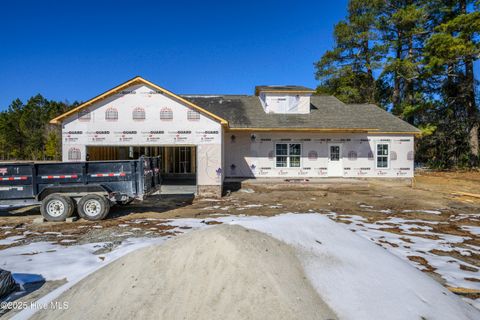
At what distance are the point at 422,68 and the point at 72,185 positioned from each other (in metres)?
30.5

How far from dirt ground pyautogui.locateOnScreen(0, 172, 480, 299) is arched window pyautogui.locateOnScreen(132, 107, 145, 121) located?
3.98 metres

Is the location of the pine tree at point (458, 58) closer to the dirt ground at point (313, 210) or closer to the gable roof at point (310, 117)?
the gable roof at point (310, 117)

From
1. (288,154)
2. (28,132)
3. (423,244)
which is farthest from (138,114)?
(28,132)

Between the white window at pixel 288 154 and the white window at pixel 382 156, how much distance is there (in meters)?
5.36

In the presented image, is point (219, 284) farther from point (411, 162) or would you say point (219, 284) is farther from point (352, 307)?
point (411, 162)

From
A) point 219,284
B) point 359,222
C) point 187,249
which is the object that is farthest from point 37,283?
point 359,222

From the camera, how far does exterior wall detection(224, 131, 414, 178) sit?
18141 mm

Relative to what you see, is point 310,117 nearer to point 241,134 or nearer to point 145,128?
point 241,134

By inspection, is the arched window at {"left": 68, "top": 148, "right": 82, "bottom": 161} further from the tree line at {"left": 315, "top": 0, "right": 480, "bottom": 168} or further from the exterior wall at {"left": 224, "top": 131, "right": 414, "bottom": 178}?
the tree line at {"left": 315, "top": 0, "right": 480, "bottom": 168}

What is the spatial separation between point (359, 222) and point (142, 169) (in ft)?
24.0

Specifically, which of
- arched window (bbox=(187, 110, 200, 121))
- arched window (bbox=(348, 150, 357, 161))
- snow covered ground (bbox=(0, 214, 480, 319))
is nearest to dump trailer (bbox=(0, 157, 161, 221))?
snow covered ground (bbox=(0, 214, 480, 319))

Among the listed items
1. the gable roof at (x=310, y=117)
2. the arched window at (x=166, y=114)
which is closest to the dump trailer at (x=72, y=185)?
the arched window at (x=166, y=114)

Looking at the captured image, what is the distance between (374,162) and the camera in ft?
61.6

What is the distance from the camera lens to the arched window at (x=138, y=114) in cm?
1376
